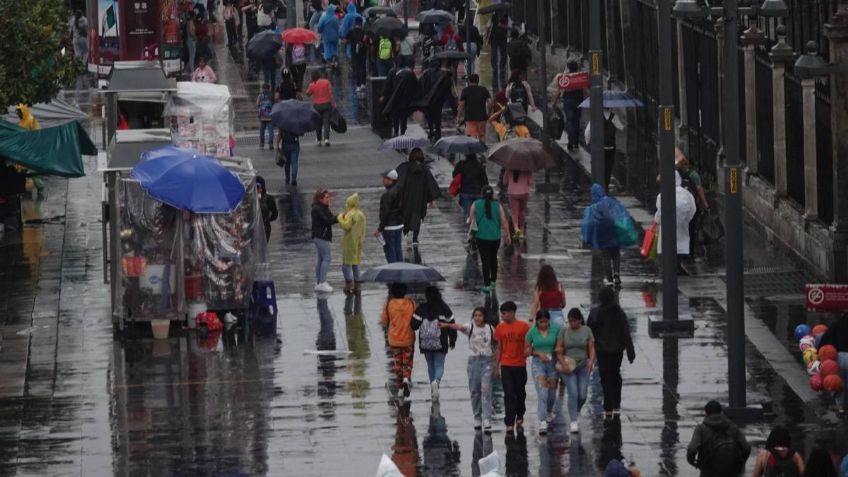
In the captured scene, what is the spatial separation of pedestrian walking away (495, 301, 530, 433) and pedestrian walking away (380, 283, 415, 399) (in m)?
1.50

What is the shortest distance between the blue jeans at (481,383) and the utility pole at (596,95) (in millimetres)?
13063

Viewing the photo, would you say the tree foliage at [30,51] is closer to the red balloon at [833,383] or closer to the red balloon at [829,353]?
the red balloon at [829,353]

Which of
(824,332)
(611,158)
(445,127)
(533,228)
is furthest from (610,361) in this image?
(445,127)

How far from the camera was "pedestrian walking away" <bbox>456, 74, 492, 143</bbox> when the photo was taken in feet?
138

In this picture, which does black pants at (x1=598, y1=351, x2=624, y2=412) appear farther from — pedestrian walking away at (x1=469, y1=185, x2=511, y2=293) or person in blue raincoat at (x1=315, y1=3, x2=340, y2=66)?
person in blue raincoat at (x1=315, y1=3, x2=340, y2=66)

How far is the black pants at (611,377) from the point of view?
23.2 meters

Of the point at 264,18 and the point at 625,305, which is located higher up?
the point at 264,18

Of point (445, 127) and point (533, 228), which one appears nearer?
point (533, 228)

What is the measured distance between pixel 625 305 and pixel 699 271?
8.54 feet

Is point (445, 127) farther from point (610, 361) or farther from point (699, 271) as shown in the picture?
point (610, 361)

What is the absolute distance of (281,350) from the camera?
89.5 feet

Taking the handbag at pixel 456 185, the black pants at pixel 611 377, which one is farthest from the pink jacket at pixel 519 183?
the black pants at pixel 611 377

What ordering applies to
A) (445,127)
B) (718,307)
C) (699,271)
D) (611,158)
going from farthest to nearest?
(445,127)
(611,158)
(699,271)
(718,307)

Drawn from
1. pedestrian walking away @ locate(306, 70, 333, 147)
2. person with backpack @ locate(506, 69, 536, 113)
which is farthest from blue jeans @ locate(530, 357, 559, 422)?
person with backpack @ locate(506, 69, 536, 113)
